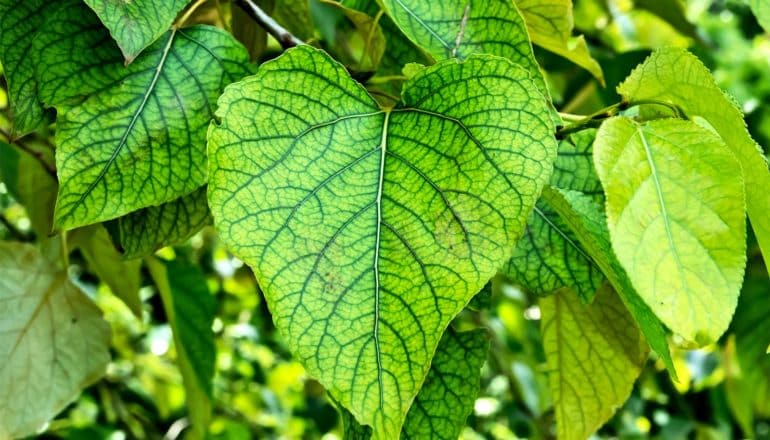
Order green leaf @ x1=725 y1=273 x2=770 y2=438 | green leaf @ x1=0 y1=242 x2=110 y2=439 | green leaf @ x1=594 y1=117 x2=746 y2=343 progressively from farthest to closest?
green leaf @ x1=725 y1=273 x2=770 y2=438, green leaf @ x1=0 y1=242 x2=110 y2=439, green leaf @ x1=594 y1=117 x2=746 y2=343

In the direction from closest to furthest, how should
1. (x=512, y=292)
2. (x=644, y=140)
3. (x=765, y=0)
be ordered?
(x=644, y=140) → (x=765, y=0) → (x=512, y=292)

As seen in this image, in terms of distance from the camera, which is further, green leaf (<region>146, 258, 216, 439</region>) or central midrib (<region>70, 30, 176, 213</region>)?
green leaf (<region>146, 258, 216, 439</region>)

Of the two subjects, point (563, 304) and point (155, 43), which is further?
point (563, 304)

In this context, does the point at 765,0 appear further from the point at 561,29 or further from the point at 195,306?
the point at 195,306

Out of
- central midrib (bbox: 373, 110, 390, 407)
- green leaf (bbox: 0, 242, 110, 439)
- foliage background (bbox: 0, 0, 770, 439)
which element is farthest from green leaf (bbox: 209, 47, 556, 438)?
foliage background (bbox: 0, 0, 770, 439)

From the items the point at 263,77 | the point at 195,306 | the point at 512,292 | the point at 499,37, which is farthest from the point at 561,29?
the point at 512,292

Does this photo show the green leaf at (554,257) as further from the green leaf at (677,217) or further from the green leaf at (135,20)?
the green leaf at (135,20)

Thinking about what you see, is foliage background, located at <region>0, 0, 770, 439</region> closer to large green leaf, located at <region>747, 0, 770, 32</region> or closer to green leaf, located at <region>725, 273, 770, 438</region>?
green leaf, located at <region>725, 273, 770, 438</region>
